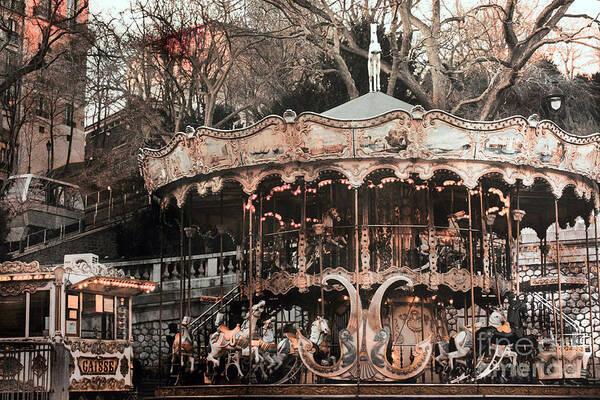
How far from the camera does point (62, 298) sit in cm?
2131

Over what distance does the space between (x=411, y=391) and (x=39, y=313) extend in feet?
31.1

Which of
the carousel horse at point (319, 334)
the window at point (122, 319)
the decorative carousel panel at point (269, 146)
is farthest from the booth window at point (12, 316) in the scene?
the carousel horse at point (319, 334)

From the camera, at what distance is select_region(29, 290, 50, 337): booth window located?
21250mm

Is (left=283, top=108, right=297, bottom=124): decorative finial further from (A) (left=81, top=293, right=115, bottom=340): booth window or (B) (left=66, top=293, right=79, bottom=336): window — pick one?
(A) (left=81, top=293, right=115, bottom=340): booth window

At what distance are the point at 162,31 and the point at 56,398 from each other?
16152 mm

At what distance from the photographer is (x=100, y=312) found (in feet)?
75.5

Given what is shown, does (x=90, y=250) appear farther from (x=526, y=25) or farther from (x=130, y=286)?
(x=526, y=25)

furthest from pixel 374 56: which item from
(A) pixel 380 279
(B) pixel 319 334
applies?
(B) pixel 319 334

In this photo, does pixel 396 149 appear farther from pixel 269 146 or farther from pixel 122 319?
pixel 122 319

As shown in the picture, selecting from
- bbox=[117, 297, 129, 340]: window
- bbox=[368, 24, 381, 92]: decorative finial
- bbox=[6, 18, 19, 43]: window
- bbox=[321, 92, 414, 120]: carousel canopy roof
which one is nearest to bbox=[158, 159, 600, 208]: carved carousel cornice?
bbox=[321, 92, 414, 120]: carousel canopy roof

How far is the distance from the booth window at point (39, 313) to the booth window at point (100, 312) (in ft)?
3.71

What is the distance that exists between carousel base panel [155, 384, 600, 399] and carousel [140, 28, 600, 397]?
0.03 metres

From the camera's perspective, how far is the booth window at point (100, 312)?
2256 centimetres

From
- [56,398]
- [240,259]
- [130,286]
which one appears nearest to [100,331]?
[130,286]
